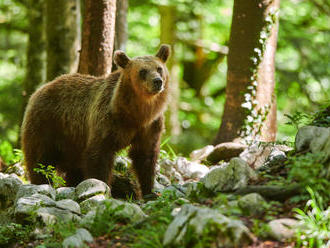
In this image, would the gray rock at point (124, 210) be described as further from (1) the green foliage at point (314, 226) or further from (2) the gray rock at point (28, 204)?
(1) the green foliage at point (314, 226)

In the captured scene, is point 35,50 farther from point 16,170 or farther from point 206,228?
point 206,228

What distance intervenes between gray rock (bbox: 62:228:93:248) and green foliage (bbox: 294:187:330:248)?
5.47 ft

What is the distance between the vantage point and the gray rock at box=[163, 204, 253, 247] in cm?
355

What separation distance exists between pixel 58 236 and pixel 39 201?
643mm

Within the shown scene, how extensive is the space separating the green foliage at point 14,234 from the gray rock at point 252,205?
2.04 meters

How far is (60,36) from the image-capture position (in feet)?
32.3

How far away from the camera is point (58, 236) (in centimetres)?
434

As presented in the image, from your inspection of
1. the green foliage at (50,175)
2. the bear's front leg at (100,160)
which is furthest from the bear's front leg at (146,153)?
the green foliage at (50,175)

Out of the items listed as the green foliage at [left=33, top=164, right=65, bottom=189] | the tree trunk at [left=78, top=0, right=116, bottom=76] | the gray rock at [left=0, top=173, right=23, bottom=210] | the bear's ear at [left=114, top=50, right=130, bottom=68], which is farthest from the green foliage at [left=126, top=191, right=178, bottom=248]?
the tree trunk at [left=78, top=0, right=116, bottom=76]

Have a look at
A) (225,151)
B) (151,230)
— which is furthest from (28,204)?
(225,151)

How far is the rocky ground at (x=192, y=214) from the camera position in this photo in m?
3.63

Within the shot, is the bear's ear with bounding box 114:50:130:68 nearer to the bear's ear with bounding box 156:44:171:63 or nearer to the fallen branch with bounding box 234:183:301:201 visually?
the bear's ear with bounding box 156:44:171:63

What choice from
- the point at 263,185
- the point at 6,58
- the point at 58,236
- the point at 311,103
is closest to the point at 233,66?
the point at 263,185

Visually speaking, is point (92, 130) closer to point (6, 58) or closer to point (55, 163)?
point (55, 163)
